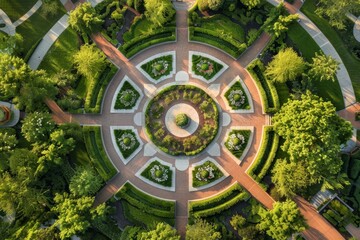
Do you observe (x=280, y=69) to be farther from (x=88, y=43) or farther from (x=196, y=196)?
(x=88, y=43)

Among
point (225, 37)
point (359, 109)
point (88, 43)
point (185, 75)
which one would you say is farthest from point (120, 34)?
point (359, 109)

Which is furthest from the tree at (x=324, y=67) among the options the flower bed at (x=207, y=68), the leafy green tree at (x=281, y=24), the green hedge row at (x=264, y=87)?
the flower bed at (x=207, y=68)

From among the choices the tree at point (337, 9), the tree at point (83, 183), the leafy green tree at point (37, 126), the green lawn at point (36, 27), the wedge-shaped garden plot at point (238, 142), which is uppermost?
the green lawn at point (36, 27)

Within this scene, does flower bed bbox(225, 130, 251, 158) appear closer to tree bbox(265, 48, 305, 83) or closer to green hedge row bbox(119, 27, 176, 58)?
tree bbox(265, 48, 305, 83)

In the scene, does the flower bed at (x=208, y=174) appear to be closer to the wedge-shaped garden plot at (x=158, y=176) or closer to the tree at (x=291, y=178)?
the wedge-shaped garden plot at (x=158, y=176)

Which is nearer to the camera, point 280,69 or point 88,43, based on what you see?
point 280,69

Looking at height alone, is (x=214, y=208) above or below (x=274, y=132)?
below
